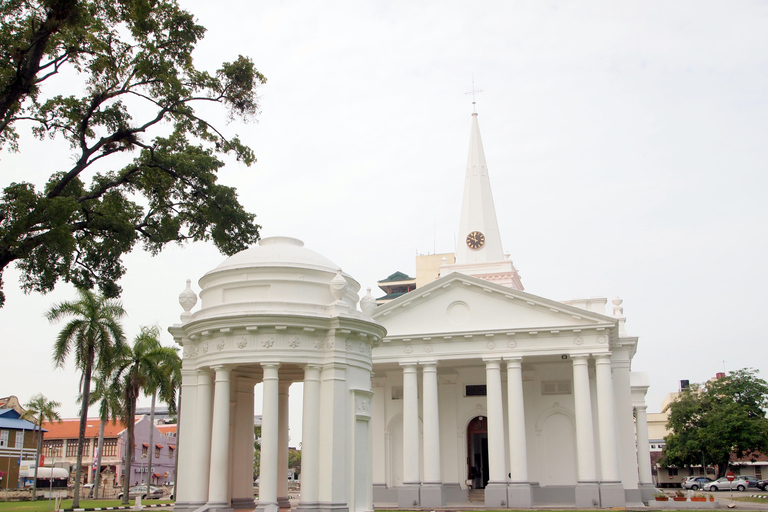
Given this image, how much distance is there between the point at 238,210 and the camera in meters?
22.4

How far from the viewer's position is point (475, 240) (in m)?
47.5

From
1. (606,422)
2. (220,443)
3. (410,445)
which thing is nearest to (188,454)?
(220,443)

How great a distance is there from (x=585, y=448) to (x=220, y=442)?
2095 centimetres

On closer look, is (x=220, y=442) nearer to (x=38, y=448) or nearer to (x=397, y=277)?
(x=38, y=448)

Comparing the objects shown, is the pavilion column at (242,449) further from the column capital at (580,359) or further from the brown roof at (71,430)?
the brown roof at (71,430)

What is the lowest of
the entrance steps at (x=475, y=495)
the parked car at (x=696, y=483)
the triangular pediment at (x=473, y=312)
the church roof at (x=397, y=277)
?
the parked car at (x=696, y=483)

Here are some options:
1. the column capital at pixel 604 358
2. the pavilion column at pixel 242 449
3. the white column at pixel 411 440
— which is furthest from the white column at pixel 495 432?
the pavilion column at pixel 242 449

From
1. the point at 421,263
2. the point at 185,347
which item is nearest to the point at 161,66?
the point at 185,347

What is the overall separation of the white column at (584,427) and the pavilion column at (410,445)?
716cm

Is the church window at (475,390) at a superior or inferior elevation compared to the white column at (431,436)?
superior

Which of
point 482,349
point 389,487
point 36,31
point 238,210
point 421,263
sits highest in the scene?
point 421,263

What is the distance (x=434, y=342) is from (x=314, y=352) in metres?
20.1

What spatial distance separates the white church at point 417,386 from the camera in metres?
16.6

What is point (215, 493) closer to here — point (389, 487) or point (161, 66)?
point (161, 66)
